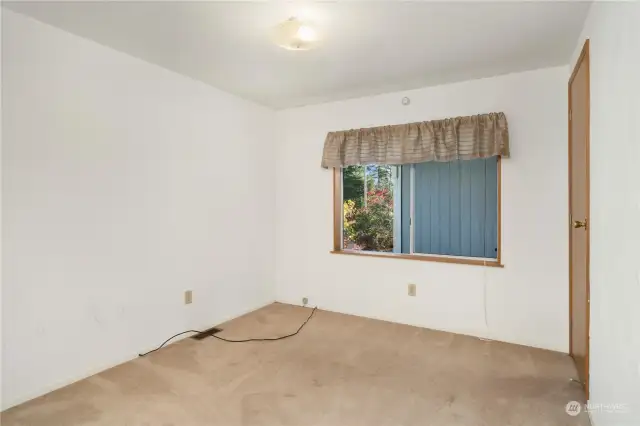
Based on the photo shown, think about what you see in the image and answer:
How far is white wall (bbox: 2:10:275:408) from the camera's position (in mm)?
2152

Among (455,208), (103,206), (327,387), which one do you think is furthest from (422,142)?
(103,206)

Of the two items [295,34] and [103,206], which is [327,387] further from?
[295,34]

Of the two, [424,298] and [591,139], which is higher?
[591,139]

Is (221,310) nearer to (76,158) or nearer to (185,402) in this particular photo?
(185,402)

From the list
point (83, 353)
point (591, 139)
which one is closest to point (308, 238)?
point (83, 353)

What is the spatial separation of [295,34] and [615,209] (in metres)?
1.86

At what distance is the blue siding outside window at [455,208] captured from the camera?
15.1 ft

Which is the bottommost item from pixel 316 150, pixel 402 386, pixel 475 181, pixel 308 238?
pixel 402 386

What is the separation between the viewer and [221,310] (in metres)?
3.59

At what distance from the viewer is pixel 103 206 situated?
102 inches

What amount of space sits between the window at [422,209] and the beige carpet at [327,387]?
46.2 inches

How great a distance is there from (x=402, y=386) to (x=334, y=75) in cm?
244

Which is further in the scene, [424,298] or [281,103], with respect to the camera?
[281,103]

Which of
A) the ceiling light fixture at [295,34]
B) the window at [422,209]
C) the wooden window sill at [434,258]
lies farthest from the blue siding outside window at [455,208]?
the ceiling light fixture at [295,34]
